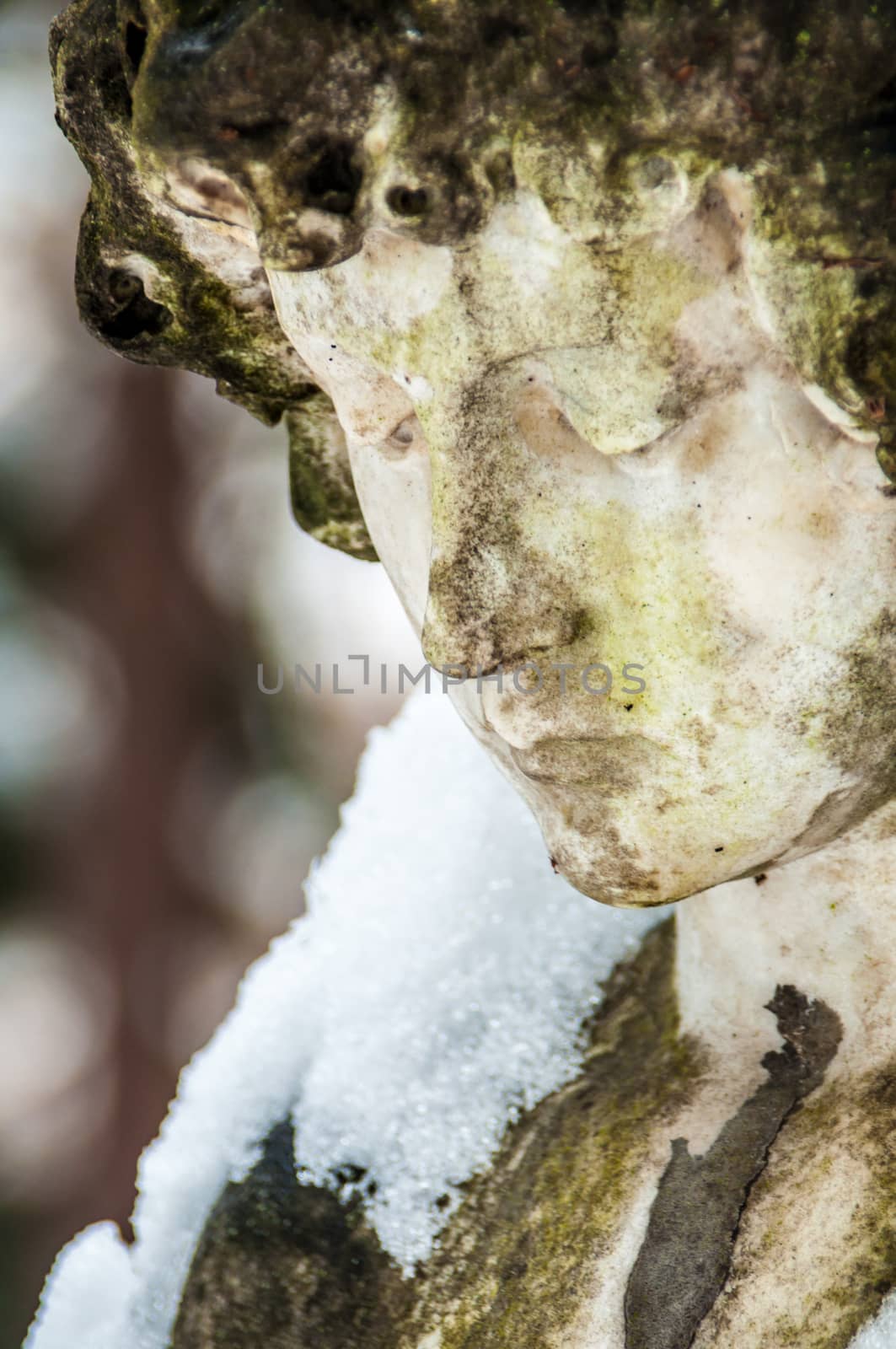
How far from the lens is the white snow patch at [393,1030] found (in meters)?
1.11

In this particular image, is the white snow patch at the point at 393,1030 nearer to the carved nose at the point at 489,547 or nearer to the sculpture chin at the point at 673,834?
the sculpture chin at the point at 673,834

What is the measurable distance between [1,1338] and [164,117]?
3.97 metres

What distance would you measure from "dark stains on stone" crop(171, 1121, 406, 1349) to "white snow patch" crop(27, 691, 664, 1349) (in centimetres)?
2

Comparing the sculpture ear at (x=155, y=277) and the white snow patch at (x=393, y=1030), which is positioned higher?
the sculpture ear at (x=155, y=277)

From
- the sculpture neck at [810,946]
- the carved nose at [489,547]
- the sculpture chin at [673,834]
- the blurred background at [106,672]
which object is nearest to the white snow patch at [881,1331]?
the sculpture neck at [810,946]

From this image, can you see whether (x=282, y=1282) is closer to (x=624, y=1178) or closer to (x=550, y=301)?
(x=624, y=1178)

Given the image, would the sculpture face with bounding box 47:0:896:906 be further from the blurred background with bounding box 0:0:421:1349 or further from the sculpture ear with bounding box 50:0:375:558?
the blurred background with bounding box 0:0:421:1349

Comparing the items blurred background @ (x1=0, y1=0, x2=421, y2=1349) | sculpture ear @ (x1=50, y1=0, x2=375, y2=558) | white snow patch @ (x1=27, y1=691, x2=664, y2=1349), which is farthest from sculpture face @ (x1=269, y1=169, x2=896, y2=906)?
blurred background @ (x1=0, y1=0, x2=421, y2=1349)

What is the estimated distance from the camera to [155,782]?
4188 millimetres

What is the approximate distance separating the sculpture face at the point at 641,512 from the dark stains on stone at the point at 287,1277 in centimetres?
40

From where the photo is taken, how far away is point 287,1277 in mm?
1042

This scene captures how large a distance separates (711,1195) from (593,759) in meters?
0.31

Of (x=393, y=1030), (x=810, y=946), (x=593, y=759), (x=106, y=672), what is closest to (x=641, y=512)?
(x=593, y=759)

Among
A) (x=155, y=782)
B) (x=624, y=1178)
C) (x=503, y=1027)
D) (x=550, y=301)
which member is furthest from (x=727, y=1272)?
(x=155, y=782)
